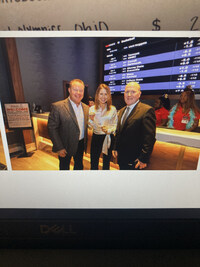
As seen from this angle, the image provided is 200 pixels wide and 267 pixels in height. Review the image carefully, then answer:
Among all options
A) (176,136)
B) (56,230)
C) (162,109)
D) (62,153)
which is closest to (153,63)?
(162,109)

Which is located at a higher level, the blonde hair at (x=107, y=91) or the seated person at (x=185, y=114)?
the blonde hair at (x=107, y=91)

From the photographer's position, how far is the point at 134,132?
537 mm

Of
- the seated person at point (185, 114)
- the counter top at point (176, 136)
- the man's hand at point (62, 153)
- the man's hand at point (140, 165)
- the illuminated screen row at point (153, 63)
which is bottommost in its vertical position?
the man's hand at point (140, 165)

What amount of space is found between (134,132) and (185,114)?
227 millimetres

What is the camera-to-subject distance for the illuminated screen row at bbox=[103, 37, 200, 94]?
47cm

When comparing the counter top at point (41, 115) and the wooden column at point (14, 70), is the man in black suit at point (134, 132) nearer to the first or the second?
the counter top at point (41, 115)

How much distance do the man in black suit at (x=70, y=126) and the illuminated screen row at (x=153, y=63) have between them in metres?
0.14

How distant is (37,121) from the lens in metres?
0.52

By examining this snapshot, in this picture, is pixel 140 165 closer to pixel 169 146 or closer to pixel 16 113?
pixel 169 146

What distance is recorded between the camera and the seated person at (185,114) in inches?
20.0

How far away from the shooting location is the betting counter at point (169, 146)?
0.52 meters

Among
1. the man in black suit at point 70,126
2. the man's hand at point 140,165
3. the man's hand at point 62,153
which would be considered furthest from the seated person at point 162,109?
the man's hand at point 62,153

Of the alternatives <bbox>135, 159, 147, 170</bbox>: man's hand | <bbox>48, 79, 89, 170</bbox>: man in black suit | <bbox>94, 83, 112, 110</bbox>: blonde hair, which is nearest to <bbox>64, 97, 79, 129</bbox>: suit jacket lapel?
<bbox>48, 79, 89, 170</bbox>: man in black suit

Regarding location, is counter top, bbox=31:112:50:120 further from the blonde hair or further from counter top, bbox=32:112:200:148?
the blonde hair
